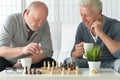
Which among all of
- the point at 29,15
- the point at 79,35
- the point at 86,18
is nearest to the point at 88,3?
the point at 86,18

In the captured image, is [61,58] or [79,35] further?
[61,58]

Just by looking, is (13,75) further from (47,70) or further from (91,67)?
(91,67)

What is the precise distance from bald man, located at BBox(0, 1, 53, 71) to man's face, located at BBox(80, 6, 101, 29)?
0.29m

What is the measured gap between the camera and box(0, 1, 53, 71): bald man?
219cm

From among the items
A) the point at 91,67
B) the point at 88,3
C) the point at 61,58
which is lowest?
the point at 61,58

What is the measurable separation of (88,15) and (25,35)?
22.6 inches

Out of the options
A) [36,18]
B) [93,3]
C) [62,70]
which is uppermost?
[93,3]

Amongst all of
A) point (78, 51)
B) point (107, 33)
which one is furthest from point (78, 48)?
point (107, 33)

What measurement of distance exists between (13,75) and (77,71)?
0.39m

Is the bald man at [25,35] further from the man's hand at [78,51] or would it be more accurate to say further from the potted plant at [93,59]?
the potted plant at [93,59]

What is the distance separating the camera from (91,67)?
1.78 m

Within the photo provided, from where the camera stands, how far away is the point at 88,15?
221cm

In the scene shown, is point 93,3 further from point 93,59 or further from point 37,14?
point 93,59

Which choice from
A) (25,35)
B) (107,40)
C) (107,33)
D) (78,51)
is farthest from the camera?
(25,35)
